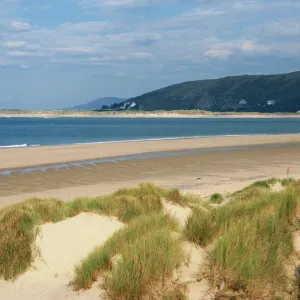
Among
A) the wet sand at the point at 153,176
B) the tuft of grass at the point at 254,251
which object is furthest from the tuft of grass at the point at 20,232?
the wet sand at the point at 153,176

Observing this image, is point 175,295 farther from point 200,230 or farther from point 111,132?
point 111,132

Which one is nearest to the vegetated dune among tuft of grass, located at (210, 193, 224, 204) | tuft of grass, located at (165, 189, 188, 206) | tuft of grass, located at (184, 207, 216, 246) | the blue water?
tuft of grass, located at (184, 207, 216, 246)

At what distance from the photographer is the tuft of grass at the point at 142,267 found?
17.7ft

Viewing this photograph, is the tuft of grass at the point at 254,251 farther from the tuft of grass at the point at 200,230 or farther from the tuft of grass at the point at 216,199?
the tuft of grass at the point at 216,199

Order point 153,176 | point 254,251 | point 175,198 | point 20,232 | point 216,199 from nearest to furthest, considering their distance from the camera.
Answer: point 254,251 → point 20,232 → point 175,198 → point 216,199 → point 153,176

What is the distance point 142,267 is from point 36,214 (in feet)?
10.6

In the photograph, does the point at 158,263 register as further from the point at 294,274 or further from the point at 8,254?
the point at 8,254

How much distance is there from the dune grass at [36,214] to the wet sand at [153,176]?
6.72 metres

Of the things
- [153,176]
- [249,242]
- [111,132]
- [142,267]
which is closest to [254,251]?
[249,242]

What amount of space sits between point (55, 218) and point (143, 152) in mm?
28222

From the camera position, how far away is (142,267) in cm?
542

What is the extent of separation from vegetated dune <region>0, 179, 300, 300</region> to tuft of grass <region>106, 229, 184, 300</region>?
0.4 inches

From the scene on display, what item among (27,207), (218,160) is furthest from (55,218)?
(218,160)

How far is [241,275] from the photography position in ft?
17.9
